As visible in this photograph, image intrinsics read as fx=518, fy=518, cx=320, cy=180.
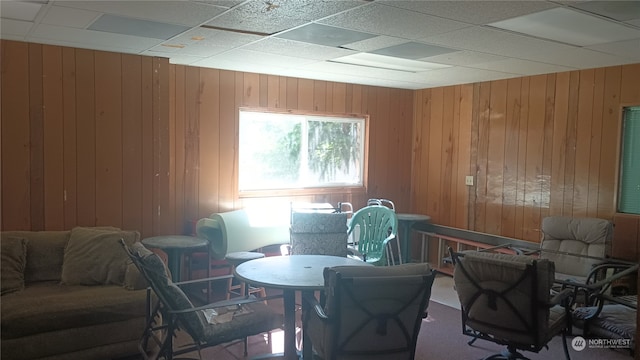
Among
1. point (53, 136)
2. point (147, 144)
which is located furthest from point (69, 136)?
point (147, 144)

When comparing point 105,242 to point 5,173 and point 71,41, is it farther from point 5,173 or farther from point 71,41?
point 71,41

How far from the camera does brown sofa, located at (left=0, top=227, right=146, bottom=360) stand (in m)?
3.32

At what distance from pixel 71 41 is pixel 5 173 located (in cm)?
116

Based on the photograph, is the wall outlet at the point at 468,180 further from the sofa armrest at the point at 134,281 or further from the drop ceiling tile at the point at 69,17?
the drop ceiling tile at the point at 69,17

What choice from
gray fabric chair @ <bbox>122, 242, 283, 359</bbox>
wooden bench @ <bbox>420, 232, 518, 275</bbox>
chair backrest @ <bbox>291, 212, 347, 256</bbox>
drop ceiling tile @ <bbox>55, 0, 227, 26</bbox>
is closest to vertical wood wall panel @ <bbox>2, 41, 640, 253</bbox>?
wooden bench @ <bbox>420, 232, 518, 275</bbox>

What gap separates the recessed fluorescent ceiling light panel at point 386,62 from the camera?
15.0 feet

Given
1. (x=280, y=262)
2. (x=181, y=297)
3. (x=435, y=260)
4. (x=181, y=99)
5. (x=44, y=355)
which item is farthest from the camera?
(x=435, y=260)

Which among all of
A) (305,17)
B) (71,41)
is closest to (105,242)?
(71,41)

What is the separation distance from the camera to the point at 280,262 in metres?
3.79

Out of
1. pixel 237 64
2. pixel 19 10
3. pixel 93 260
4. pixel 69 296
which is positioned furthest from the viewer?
pixel 237 64

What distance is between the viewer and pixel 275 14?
3145mm

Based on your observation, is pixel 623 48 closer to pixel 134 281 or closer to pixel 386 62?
pixel 386 62

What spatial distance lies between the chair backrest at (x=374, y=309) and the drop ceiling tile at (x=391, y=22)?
148 centimetres

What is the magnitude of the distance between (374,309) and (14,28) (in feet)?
10.3
